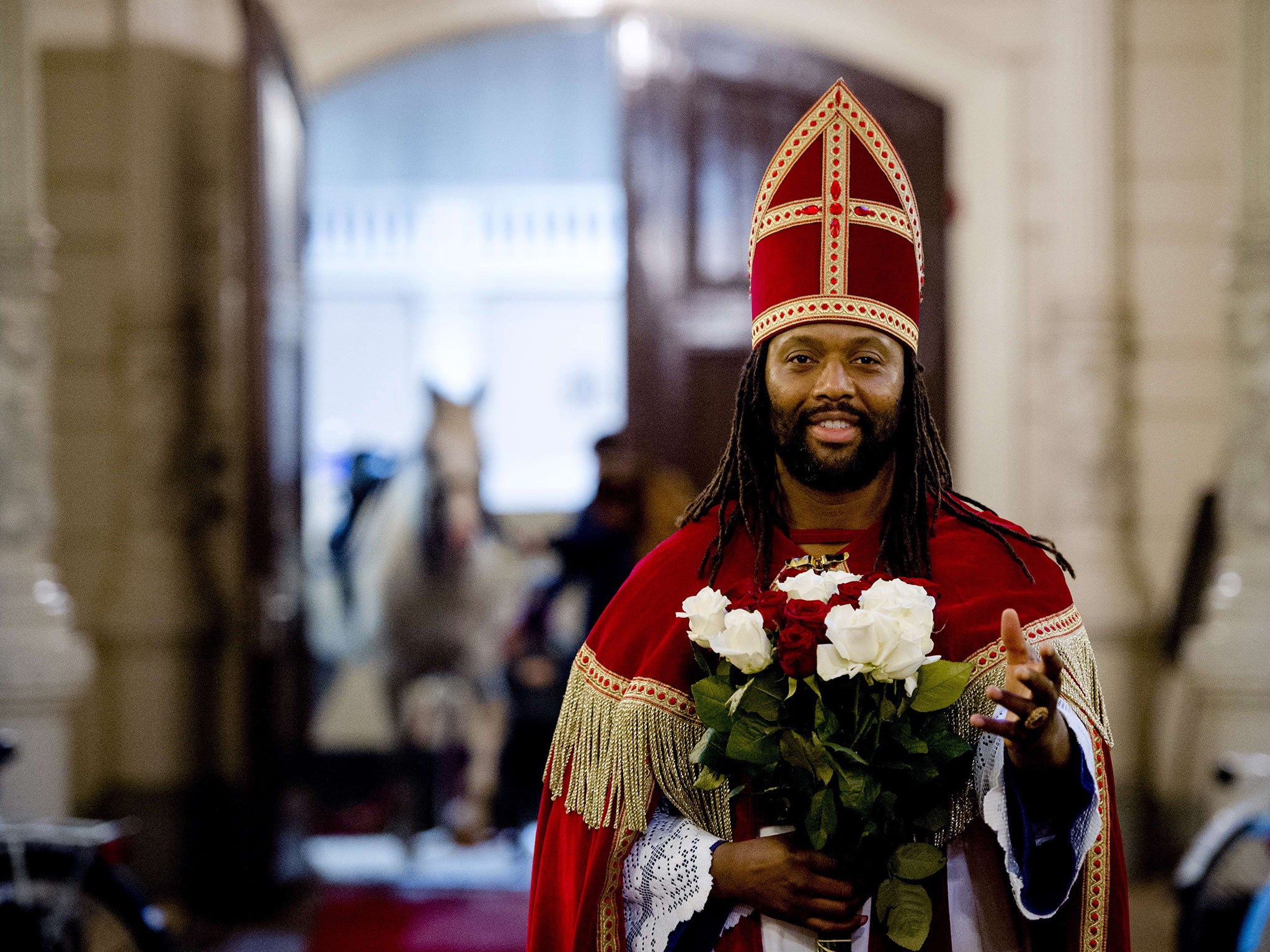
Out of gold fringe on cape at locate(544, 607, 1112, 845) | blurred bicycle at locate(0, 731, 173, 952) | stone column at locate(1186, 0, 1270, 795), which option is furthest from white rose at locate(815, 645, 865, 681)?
stone column at locate(1186, 0, 1270, 795)

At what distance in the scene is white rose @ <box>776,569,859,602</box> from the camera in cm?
138

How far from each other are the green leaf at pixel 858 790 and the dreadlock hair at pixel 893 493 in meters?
0.28

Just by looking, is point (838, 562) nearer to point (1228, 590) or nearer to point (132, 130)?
point (1228, 590)

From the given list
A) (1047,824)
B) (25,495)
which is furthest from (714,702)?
(25,495)

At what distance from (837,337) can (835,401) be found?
3.2 inches

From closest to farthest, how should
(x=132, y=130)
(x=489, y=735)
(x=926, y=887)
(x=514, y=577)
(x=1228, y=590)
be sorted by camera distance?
(x=926, y=887), (x=1228, y=590), (x=132, y=130), (x=489, y=735), (x=514, y=577)

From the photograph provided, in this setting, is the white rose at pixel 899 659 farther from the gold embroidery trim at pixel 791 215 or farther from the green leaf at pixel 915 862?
the gold embroidery trim at pixel 791 215

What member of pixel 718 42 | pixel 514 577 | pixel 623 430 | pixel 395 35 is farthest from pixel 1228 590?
pixel 395 35

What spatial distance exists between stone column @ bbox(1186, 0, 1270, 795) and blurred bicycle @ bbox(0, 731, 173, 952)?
9.71ft

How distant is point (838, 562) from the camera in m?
1.55

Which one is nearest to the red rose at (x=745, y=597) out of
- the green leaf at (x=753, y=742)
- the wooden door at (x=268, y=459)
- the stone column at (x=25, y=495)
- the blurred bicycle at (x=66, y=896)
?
the green leaf at (x=753, y=742)

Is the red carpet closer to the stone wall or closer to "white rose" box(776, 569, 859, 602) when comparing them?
the stone wall

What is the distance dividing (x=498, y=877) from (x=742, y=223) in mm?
2680

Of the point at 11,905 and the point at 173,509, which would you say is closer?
the point at 11,905
